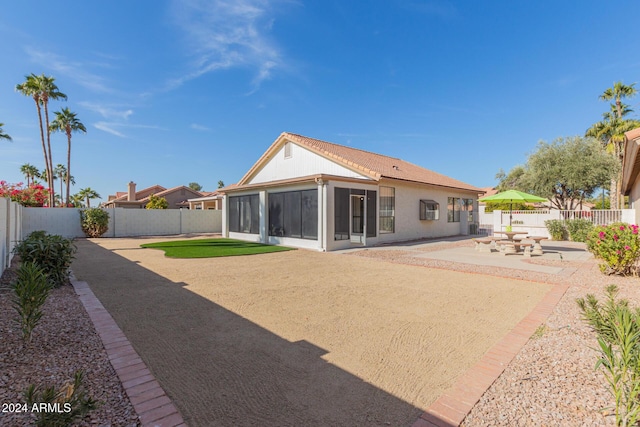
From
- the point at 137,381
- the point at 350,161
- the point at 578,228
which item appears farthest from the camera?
the point at 578,228

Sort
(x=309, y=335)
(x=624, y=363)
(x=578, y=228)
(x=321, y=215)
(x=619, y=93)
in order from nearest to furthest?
(x=624, y=363), (x=309, y=335), (x=321, y=215), (x=578, y=228), (x=619, y=93)

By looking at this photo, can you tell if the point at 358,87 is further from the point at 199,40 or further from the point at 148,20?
the point at 148,20

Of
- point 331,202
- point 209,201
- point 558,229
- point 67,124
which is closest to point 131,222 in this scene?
point 209,201

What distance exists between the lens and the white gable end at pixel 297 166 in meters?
15.8

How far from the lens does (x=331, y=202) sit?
12859 mm

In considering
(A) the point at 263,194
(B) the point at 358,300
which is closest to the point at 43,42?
(A) the point at 263,194

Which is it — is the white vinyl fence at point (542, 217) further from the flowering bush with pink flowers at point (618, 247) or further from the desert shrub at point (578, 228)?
the flowering bush with pink flowers at point (618, 247)

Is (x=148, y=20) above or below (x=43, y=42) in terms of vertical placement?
above

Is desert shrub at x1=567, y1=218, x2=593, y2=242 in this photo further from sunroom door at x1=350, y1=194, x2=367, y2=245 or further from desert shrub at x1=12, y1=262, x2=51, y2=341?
desert shrub at x1=12, y1=262, x2=51, y2=341

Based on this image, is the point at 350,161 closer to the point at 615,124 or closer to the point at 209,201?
the point at 209,201

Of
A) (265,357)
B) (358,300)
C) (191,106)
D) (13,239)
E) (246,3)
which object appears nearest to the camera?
(265,357)

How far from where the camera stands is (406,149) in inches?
1042

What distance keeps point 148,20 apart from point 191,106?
7.83m

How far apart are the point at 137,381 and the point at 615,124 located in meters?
36.1
